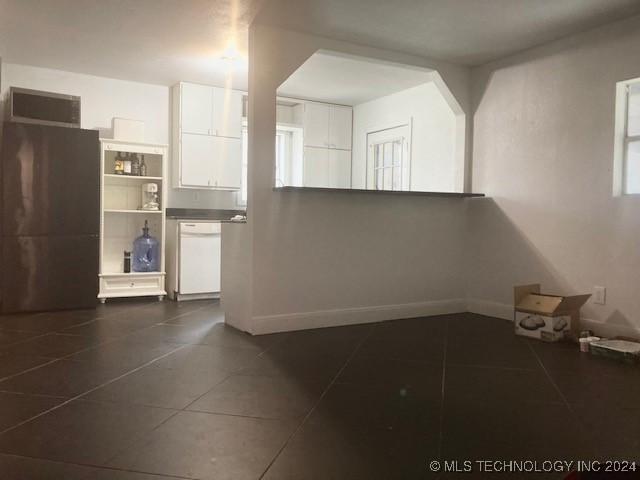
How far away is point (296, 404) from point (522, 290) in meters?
2.22

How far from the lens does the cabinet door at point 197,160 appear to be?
5.38 metres

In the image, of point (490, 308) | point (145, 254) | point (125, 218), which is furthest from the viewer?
point (125, 218)

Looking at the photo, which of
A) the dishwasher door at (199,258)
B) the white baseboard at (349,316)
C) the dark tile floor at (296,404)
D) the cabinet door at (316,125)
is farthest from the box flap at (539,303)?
the cabinet door at (316,125)

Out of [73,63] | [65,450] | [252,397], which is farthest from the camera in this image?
[73,63]

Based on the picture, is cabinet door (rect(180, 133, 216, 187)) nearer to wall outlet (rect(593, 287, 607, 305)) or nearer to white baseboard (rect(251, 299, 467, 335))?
white baseboard (rect(251, 299, 467, 335))

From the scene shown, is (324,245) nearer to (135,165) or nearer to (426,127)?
(426,127)

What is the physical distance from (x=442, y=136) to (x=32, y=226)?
3.96 m

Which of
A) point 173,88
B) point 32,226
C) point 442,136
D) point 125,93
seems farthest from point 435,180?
point 32,226

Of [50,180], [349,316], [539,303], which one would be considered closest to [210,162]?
[50,180]

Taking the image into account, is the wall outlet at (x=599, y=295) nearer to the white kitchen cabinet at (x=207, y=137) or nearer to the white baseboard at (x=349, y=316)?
the white baseboard at (x=349, y=316)

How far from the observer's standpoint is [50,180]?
4.46 meters

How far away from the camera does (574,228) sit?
371 cm

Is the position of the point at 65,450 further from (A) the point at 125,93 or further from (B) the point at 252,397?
(A) the point at 125,93

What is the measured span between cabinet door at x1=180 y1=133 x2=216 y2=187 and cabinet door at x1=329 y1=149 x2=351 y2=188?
1583 mm
